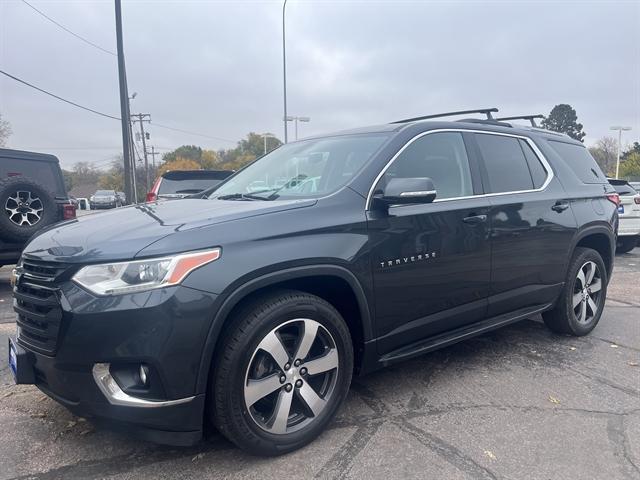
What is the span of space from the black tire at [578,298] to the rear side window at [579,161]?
0.71 m

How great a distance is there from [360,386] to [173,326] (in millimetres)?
1752

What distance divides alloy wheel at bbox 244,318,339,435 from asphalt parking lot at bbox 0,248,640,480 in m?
0.21

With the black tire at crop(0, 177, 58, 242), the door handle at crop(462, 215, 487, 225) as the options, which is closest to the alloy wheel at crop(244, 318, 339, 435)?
the door handle at crop(462, 215, 487, 225)

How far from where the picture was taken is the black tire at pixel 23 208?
6.16m

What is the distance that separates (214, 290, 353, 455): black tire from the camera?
7.90ft

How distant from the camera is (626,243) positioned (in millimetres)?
10891

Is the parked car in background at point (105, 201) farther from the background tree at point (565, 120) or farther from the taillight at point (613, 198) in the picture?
the background tree at point (565, 120)

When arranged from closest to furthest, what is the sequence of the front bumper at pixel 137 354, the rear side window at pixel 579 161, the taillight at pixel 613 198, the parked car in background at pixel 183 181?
the front bumper at pixel 137 354 → the rear side window at pixel 579 161 → the taillight at pixel 613 198 → the parked car in background at pixel 183 181

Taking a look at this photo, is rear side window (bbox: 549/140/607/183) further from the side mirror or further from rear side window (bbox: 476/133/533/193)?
the side mirror

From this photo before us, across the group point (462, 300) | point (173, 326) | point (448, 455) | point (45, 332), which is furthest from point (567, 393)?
point (45, 332)

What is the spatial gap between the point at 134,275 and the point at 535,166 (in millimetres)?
3377

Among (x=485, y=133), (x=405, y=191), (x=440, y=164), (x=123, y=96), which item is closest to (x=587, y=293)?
(x=485, y=133)

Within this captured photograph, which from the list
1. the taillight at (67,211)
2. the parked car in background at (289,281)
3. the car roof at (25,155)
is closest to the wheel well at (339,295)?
the parked car in background at (289,281)

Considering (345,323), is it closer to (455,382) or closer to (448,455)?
(448,455)
